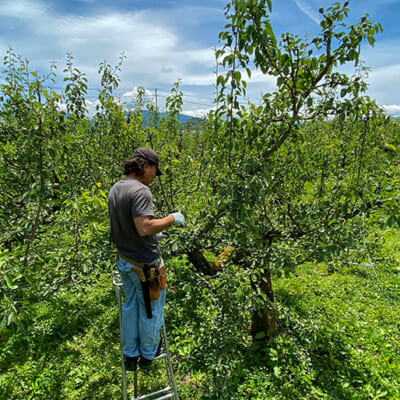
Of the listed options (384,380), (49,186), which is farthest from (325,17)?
(384,380)

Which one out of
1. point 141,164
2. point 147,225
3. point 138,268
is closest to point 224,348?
point 138,268

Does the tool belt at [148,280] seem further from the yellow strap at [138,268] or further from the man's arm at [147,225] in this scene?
A: the man's arm at [147,225]

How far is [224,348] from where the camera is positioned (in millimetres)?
2537

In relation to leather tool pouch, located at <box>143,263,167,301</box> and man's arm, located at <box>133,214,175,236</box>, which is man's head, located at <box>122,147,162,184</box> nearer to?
man's arm, located at <box>133,214,175,236</box>

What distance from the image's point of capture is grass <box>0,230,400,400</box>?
2717 mm

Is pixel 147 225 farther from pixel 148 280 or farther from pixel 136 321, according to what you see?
pixel 136 321

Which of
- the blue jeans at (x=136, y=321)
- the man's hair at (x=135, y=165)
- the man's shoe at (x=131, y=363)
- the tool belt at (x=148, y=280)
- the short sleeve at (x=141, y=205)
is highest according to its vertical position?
the man's hair at (x=135, y=165)

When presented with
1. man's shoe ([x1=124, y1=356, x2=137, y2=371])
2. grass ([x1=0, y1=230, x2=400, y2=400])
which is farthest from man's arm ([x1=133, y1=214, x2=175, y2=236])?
man's shoe ([x1=124, y1=356, x2=137, y2=371])

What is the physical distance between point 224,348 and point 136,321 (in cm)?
87

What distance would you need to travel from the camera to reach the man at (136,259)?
232cm

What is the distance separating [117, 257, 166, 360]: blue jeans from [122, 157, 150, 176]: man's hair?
2.79 ft

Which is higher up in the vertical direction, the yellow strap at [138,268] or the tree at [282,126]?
the tree at [282,126]

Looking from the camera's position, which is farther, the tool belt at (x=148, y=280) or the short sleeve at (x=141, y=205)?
the tool belt at (x=148, y=280)

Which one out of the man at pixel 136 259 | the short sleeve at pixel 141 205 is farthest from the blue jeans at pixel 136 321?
the short sleeve at pixel 141 205
